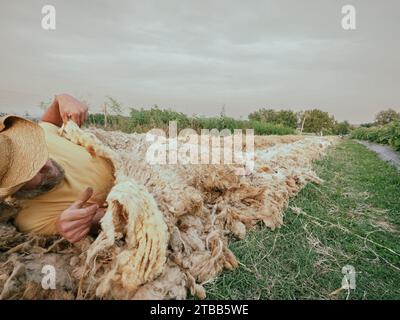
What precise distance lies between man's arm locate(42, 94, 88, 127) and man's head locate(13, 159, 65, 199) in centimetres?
53

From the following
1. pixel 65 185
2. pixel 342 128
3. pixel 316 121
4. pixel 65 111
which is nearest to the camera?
pixel 65 185

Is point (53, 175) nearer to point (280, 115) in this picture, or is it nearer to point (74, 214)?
point (74, 214)

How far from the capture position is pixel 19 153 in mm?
1376

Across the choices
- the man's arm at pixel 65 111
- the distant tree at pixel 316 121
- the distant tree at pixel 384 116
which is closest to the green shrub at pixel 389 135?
the man's arm at pixel 65 111

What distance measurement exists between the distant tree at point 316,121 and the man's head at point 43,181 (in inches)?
2533

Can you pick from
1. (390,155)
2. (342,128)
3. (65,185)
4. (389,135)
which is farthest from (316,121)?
(65,185)

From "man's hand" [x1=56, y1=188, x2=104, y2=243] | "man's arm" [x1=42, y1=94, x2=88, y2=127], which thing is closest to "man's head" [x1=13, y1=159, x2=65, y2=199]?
"man's hand" [x1=56, y1=188, x2=104, y2=243]

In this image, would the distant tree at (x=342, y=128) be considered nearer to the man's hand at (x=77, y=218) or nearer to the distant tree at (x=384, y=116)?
the distant tree at (x=384, y=116)

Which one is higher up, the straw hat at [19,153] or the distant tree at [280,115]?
the distant tree at [280,115]

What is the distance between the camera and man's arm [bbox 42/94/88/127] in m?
1.98

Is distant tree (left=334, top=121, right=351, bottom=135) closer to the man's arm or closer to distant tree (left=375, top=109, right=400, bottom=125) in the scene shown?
distant tree (left=375, top=109, right=400, bottom=125)

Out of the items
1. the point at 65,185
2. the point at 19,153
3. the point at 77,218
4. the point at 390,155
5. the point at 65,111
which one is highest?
the point at 65,111

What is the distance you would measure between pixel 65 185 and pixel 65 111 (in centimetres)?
59

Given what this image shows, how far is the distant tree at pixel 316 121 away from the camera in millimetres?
62844
